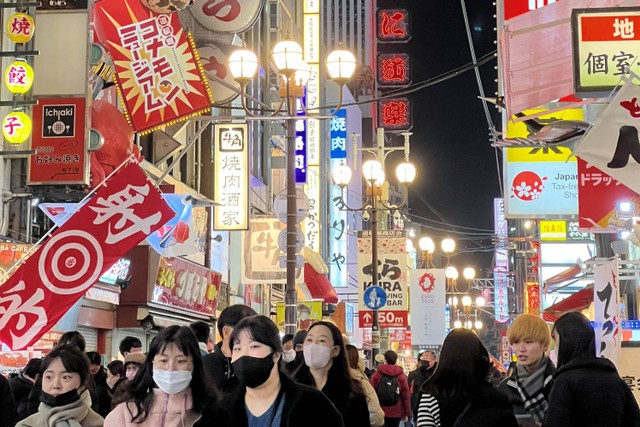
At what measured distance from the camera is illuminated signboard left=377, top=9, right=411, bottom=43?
4178 cm

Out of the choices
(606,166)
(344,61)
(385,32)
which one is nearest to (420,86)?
(344,61)

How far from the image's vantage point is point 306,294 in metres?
39.1

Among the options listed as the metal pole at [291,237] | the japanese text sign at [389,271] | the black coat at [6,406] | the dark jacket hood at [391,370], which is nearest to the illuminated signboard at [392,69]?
the japanese text sign at [389,271]

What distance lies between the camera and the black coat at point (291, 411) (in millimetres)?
4738

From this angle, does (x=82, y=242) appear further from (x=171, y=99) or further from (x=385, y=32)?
(x=385, y=32)

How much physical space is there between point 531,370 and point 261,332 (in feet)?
10.2

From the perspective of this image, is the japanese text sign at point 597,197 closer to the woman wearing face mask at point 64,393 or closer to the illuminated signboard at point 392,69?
the woman wearing face mask at point 64,393

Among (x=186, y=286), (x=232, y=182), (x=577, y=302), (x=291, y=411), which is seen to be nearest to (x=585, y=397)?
(x=291, y=411)

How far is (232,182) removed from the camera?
2456 cm

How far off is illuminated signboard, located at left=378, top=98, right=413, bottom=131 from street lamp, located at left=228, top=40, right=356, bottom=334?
84.4ft

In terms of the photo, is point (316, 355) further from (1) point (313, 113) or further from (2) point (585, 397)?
(1) point (313, 113)

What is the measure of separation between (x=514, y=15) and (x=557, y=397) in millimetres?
9476

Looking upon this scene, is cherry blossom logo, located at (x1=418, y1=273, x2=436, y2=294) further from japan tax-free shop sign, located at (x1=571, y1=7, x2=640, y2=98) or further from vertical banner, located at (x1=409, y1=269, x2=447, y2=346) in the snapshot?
japan tax-free shop sign, located at (x1=571, y1=7, x2=640, y2=98)

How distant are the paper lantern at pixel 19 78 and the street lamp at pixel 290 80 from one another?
11.4 feet
